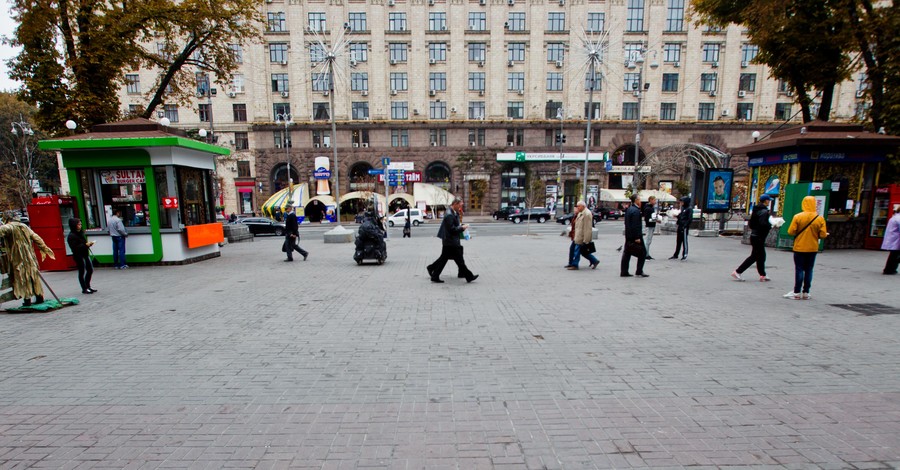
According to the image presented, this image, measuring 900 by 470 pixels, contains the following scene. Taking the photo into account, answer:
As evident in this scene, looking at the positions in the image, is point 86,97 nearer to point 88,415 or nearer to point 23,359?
point 23,359

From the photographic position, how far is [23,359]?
454cm

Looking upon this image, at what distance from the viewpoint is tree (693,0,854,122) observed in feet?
47.8

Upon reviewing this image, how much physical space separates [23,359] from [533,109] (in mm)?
41206

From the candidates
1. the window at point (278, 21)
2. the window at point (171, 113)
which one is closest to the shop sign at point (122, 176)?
the window at point (278, 21)

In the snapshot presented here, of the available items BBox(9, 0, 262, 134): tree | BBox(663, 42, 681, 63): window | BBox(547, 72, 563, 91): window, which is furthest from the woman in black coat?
BBox(663, 42, 681, 63): window

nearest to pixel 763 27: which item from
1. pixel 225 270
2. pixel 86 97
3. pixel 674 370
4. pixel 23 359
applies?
pixel 674 370

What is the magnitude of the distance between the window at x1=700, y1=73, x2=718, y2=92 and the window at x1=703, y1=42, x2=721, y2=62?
61.3 inches

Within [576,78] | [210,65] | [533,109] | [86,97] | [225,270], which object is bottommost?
[225,270]

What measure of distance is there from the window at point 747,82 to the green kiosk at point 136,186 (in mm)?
49491

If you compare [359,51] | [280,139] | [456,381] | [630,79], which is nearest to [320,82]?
[359,51]

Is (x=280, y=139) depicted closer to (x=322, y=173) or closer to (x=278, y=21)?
(x=322, y=173)

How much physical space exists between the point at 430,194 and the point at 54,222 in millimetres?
30355

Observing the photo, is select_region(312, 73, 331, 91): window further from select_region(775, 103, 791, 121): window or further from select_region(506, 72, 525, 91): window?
select_region(775, 103, 791, 121): window

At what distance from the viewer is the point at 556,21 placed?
39.7 meters
